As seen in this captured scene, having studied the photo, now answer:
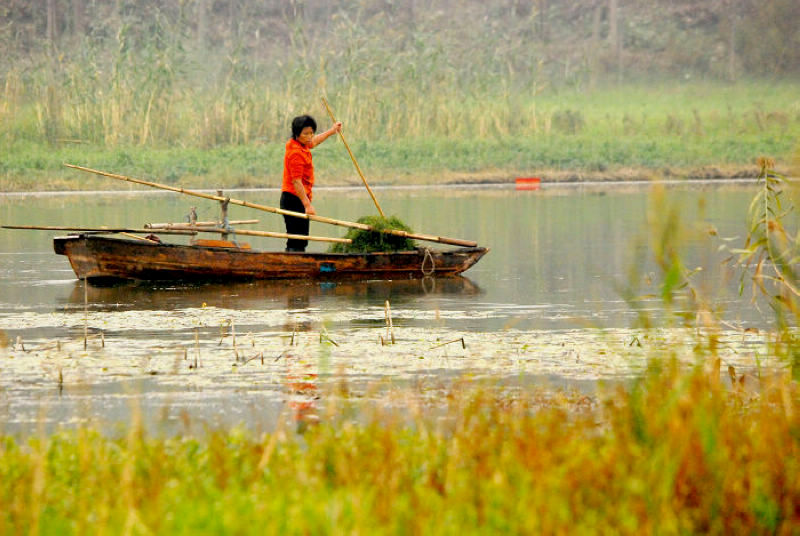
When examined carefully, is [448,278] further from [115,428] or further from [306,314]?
[115,428]

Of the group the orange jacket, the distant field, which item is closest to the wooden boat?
the orange jacket

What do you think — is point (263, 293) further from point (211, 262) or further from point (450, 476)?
point (450, 476)

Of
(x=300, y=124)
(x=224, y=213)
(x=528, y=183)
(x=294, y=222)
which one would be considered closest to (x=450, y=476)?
(x=224, y=213)

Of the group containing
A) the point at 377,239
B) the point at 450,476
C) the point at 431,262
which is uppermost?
the point at 377,239

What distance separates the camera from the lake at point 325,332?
8.92 metres

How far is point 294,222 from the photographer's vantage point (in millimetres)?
16516

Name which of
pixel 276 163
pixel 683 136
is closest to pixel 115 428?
pixel 276 163

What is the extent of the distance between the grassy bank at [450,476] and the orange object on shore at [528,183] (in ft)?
85.0

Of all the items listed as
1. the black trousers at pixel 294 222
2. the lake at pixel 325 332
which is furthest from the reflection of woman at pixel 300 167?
the lake at pixel 325 332

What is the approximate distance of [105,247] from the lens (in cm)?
1517

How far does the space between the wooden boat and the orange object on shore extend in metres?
17.5

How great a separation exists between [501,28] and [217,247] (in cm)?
4412

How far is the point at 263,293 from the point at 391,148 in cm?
1993

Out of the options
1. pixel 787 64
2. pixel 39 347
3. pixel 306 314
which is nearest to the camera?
pixel 39 347
